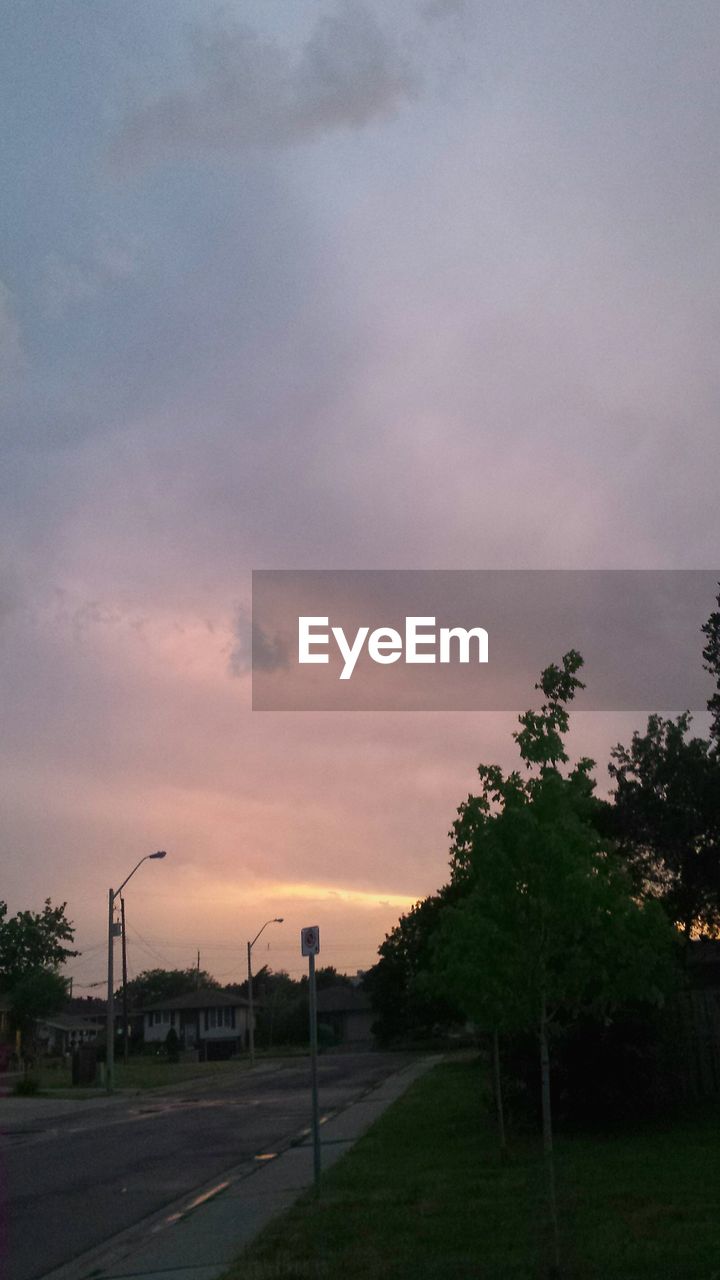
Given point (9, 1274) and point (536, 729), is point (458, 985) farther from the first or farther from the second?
point (9, 1274)

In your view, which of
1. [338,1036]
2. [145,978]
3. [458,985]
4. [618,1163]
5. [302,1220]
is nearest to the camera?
[302,1220]

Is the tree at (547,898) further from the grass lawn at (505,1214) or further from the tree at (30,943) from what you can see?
the tree at (30,943)

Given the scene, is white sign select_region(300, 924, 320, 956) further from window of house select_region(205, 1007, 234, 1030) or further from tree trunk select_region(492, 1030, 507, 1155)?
window of house select_region(205, 1007, 234, 1030)

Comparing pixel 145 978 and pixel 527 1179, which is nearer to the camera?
pixel 527 1179

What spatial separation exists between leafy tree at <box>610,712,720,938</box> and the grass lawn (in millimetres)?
9995

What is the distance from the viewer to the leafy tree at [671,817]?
28344mm

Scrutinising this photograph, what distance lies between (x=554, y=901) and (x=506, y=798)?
990 millimetres

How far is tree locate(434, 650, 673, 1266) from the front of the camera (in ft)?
34.6

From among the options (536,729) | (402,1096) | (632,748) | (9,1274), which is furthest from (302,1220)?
(402,1096)

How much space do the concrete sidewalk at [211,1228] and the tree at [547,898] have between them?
318cm

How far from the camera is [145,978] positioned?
17575cm

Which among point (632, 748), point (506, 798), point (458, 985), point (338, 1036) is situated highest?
point (632, 748)

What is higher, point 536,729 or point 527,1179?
point 536,729

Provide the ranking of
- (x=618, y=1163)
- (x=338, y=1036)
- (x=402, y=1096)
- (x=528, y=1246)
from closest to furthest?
(x=528, y=1246) < (x=618, y=1163) < (x=402, y=1096) < (x=338, y=1036)
